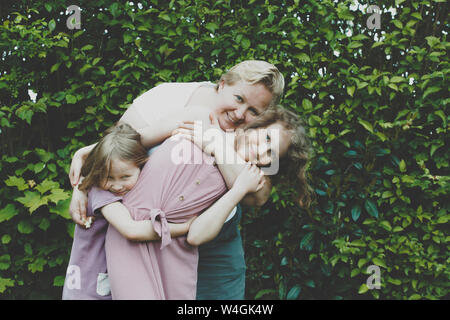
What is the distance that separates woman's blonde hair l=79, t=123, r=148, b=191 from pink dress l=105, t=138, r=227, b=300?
0.20 ft

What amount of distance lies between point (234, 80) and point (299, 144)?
1.44ft

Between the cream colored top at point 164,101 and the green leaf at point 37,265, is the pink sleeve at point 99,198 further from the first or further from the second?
the green leaf at point 37,265

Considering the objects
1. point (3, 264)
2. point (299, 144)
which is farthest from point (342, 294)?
point (3, 264)

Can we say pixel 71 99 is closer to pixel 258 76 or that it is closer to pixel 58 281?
pixel 58 281

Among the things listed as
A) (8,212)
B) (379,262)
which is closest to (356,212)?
(379,262)

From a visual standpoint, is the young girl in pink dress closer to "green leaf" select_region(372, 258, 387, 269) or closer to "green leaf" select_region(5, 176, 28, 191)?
"green leaf" select_region(5, 176, 28, 191)

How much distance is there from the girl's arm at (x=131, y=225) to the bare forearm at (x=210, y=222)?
1.6 inches

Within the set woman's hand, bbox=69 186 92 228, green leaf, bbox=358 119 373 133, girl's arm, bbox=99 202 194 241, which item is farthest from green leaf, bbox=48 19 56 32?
green leaf, bbox=358 119 373 133

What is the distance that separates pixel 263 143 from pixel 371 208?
138cm

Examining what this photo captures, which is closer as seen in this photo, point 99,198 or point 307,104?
point 99,198

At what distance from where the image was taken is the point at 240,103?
74.7 inches

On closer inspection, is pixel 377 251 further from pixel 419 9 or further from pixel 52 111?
pixel 52 111

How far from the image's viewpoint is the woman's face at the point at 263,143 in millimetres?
1668

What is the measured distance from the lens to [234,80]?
1921 mm
